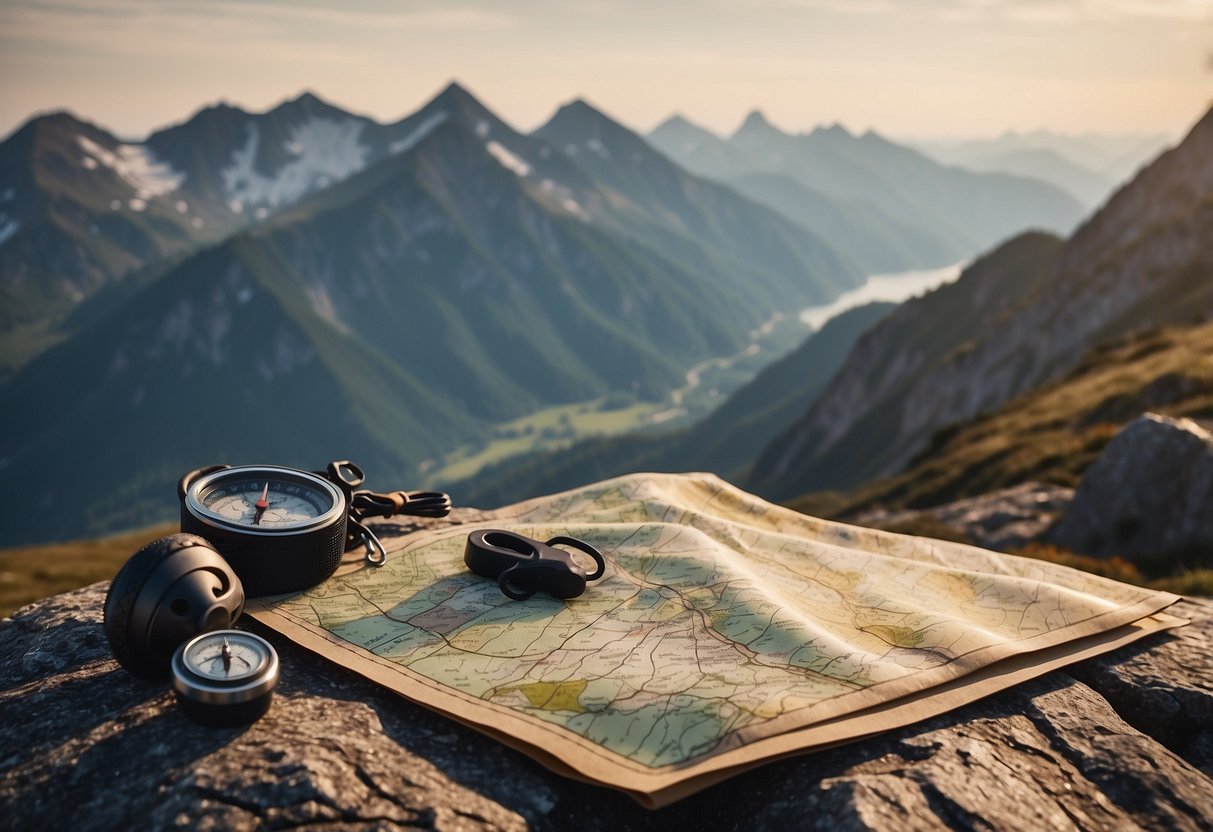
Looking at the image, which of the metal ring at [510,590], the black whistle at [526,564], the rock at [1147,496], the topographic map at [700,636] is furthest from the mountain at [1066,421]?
the metal ring at [510,590]

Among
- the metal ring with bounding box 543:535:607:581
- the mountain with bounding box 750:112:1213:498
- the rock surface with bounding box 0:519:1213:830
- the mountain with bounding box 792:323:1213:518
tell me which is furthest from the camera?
the mountain with bounding box 750:112:1213:498

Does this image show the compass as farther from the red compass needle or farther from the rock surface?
the rock surface

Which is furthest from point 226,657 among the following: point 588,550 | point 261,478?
point 588,550

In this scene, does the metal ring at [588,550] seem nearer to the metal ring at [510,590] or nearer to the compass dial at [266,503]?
the metal ring at [510,590]

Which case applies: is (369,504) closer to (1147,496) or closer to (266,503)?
(266,503)

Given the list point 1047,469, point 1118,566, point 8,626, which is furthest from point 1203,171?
point 8,626

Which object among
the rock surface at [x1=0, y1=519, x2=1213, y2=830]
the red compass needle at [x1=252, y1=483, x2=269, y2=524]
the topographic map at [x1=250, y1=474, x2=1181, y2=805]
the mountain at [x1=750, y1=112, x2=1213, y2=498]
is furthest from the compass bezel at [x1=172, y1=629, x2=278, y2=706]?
the mountain at [x1=750, y1=112, x2=1213, y2=498]
